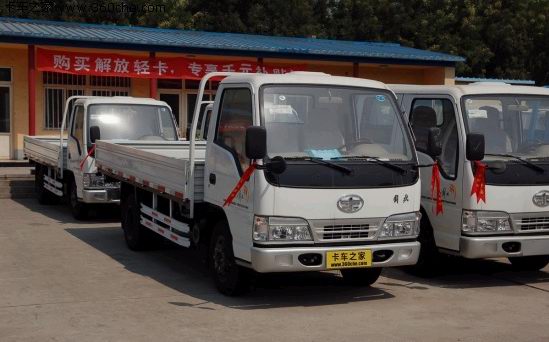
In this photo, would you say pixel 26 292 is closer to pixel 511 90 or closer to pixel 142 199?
pixel 142 199

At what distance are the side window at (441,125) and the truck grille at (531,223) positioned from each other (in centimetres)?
80

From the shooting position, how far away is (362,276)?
8.23m

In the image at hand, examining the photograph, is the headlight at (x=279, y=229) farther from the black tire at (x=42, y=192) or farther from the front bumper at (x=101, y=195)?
the black tire at (x=42, y=192)

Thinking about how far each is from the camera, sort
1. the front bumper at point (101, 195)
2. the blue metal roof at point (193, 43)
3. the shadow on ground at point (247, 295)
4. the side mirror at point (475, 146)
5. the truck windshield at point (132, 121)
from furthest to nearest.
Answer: the blue metal roof at point (193, 43) < the truck windshield at point (132, 121) < the front bumper at point (101, 195) < the side mirror at point (475, 146) < the shadow on ground at point (247, 295)

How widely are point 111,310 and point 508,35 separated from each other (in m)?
34.0

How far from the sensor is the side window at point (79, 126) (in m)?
13.0

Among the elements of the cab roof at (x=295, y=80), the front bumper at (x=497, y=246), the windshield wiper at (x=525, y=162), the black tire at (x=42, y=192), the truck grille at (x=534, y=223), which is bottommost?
the black tire at (x=42, y=192)

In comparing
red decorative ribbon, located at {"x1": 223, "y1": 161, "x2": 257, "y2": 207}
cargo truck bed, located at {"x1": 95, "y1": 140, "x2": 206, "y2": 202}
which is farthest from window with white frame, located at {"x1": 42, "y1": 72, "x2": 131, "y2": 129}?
red decorative ribbon, located at {"x1": 223, "y1": 161, "x2": 257, "y2": 207}

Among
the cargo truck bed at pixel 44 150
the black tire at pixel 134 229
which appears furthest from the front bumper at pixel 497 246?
the cargo truck bed at pixel 44 150

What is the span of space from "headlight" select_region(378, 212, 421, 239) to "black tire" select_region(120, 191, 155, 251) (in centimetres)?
387

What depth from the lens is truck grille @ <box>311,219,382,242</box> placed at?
280 inches

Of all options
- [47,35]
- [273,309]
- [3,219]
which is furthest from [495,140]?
[47,35]

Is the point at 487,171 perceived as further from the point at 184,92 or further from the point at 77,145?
the point at 184,92

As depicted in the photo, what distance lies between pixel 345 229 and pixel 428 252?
184 centimetres
